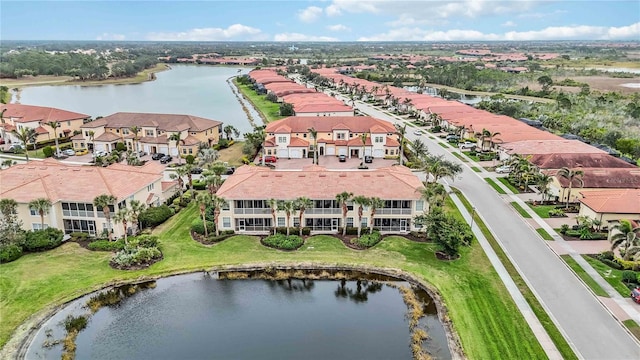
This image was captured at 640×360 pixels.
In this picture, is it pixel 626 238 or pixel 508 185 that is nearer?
pixel 626 238

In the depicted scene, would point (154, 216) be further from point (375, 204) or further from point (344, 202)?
point (375, 204)

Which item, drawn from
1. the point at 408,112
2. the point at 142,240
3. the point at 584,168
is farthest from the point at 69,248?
the point at 408,112

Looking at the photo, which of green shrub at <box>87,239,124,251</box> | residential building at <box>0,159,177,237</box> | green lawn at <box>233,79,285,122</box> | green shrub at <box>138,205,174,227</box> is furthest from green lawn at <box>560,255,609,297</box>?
green lawn at <box>233,79,285,122</box>

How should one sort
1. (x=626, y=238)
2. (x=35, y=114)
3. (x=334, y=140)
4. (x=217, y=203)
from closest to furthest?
1. (x=626, y=238)
2. (x=217, y=203)
3. (x=334, y=140)
4. (x=35, y=114)

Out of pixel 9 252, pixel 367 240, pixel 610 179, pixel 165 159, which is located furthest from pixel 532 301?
pixel 165 159

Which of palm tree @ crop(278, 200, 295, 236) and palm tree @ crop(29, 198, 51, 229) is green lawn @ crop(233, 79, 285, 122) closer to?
palm tree @ crop(278, 200, 295, 236)

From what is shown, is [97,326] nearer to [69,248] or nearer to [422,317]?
[69,248]
